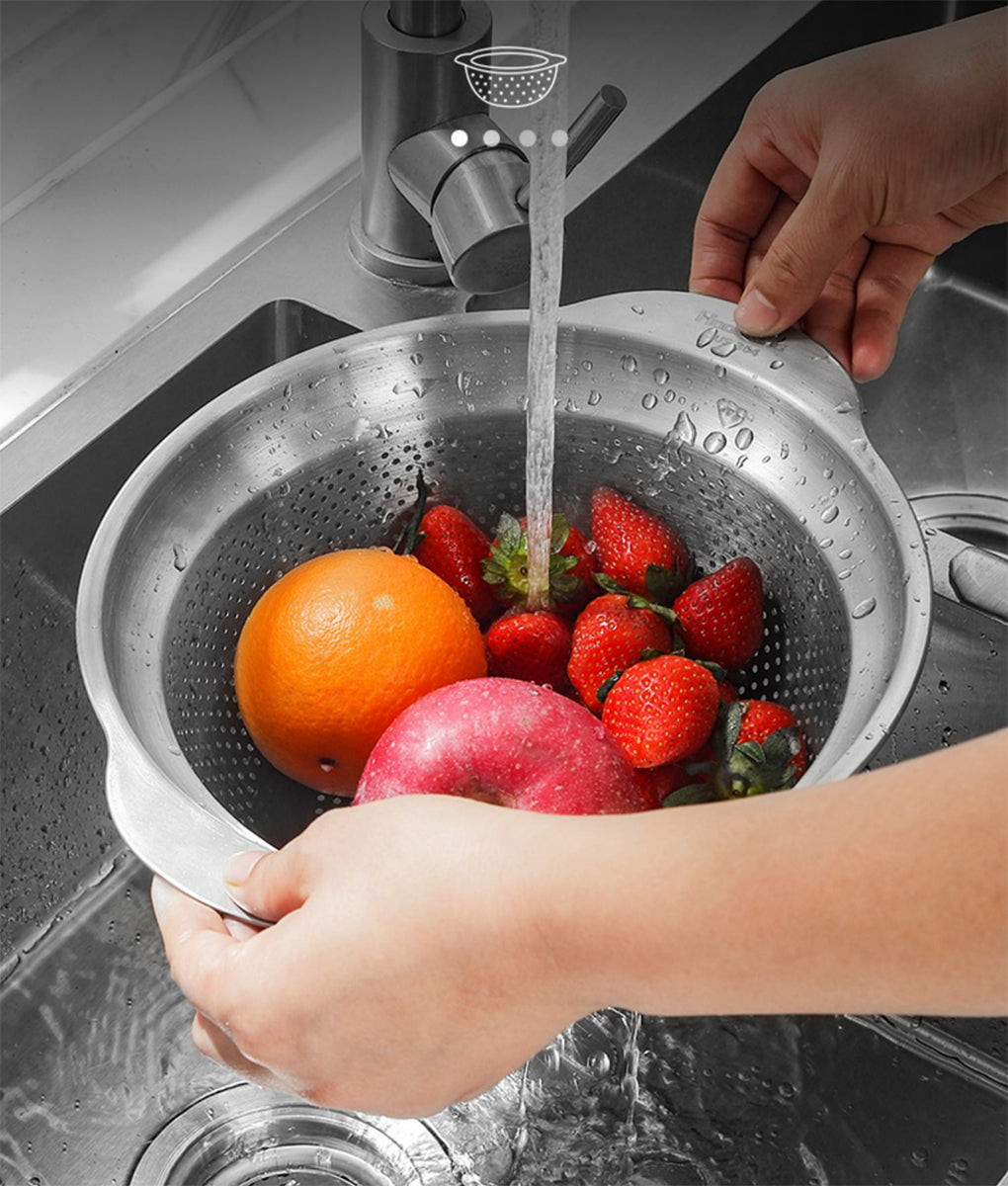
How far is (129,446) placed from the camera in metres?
0.88

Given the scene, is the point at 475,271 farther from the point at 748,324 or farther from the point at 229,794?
the point at 229,794

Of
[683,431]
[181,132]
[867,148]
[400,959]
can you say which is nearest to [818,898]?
[400,959]

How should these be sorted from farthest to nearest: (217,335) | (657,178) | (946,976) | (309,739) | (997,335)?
(997,335)
(657,178)
(217,335)
(309,739)
(946,976)

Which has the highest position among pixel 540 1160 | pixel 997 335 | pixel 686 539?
pixel 686 539

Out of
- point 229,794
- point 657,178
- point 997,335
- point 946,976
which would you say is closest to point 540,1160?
point 229,794

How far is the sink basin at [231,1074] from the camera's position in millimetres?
820

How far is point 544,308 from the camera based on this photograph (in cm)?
73

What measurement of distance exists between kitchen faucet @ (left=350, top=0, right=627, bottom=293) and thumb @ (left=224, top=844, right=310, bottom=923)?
0.38m

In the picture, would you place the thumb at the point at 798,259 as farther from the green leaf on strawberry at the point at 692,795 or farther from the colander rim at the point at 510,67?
the green leaf on strawberry at the point at 692,795

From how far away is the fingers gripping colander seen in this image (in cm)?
68

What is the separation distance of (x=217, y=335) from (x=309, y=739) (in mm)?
339

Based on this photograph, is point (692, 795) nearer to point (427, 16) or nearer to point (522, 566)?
point (522, 566)

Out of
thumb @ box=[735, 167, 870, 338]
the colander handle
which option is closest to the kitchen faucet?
thumb @ box=[735, 167, 870, 338]

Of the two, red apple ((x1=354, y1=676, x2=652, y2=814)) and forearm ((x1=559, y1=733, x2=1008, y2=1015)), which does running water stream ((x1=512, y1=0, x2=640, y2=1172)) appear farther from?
forearm ((x1=559, y1=733, x2=1008, y2=1015))
